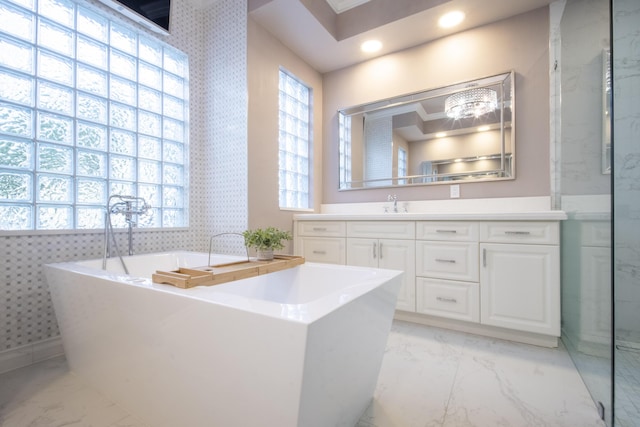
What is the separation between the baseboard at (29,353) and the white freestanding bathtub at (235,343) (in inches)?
17.3

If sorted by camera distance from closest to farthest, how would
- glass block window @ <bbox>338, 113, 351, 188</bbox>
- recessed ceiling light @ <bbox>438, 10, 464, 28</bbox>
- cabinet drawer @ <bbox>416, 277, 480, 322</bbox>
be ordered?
1. cabinet drawer @ <bbox>416, 277, 480, 322</bbox>
2. recessed ceiling light @ <bbox>438, 10, 464, 28</bbox>
3. glass block window @ <bbox>338, 113, 351, 188</bbox>

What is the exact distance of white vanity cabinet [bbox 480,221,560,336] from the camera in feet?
5.97

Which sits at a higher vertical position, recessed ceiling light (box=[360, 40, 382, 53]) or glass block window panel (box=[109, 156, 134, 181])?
recessed ceiling light (box=[360, 40, 382, 53])

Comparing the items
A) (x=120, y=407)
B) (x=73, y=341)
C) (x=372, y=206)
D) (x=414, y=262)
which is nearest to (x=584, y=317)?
(x=414, y=262)

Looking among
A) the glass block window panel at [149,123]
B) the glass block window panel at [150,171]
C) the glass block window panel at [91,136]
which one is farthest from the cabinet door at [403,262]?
the glass block window panel at [91,136]

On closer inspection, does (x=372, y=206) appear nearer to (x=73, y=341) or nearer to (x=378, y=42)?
(x=378, y=42)

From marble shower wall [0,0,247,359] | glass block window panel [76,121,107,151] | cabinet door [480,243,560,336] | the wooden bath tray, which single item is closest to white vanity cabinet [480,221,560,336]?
cabinet door [480,243,560,336]

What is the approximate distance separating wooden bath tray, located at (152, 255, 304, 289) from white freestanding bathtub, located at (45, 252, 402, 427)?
33 millimetres

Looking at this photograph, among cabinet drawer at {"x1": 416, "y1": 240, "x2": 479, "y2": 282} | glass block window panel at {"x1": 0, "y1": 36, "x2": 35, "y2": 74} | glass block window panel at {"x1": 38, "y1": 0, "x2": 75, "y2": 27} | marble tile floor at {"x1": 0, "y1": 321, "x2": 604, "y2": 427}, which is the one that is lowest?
marble tile floor at {"x1": 0, "y1": 321, "x2": 604, "y2": 427}

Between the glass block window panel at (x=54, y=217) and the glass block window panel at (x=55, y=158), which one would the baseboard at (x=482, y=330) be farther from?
the glass block window panel at (x=55, y=158)

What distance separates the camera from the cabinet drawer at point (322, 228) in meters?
2.59

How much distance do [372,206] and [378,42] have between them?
153cm

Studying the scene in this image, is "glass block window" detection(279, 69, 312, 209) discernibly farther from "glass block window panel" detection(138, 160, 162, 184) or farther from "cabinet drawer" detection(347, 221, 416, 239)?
"glass block window panel" detection(138, 160, 162, 184)

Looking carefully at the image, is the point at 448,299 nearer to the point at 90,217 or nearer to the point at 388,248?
the point at 388,248
